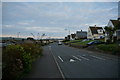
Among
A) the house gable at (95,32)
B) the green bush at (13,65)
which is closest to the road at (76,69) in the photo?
the green bush at (13,65)

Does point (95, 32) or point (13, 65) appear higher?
point (95, 32)

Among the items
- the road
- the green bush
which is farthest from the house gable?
the green bush

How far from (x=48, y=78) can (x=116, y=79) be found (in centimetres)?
326

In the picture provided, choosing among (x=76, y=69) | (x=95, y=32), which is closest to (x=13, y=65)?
(x=76, y=69)

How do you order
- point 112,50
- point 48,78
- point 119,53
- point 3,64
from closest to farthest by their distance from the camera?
point 3,64, point 48,78, point 119,53, point 112,50

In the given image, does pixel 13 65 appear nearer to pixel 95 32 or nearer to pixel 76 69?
pixel 76 69

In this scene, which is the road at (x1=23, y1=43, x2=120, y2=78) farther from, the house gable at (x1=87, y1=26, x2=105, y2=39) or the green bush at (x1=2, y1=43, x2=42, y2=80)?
the house gable at (x1=87, y1=26, x2=105, y2=39)

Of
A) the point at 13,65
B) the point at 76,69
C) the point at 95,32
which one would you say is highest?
the point at 95,32

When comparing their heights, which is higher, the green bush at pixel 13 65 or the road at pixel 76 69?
the green bush at pixel 13 65

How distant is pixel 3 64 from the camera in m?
6.66

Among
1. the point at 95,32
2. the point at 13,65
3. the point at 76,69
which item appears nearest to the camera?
the point at 13,65

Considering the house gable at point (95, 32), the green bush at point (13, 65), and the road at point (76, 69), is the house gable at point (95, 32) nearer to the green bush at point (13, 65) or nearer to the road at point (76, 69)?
the road at point (76, 69)

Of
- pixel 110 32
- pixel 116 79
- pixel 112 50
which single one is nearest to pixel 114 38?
pixel 110 32

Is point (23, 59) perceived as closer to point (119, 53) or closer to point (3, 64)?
point (3, 64)
